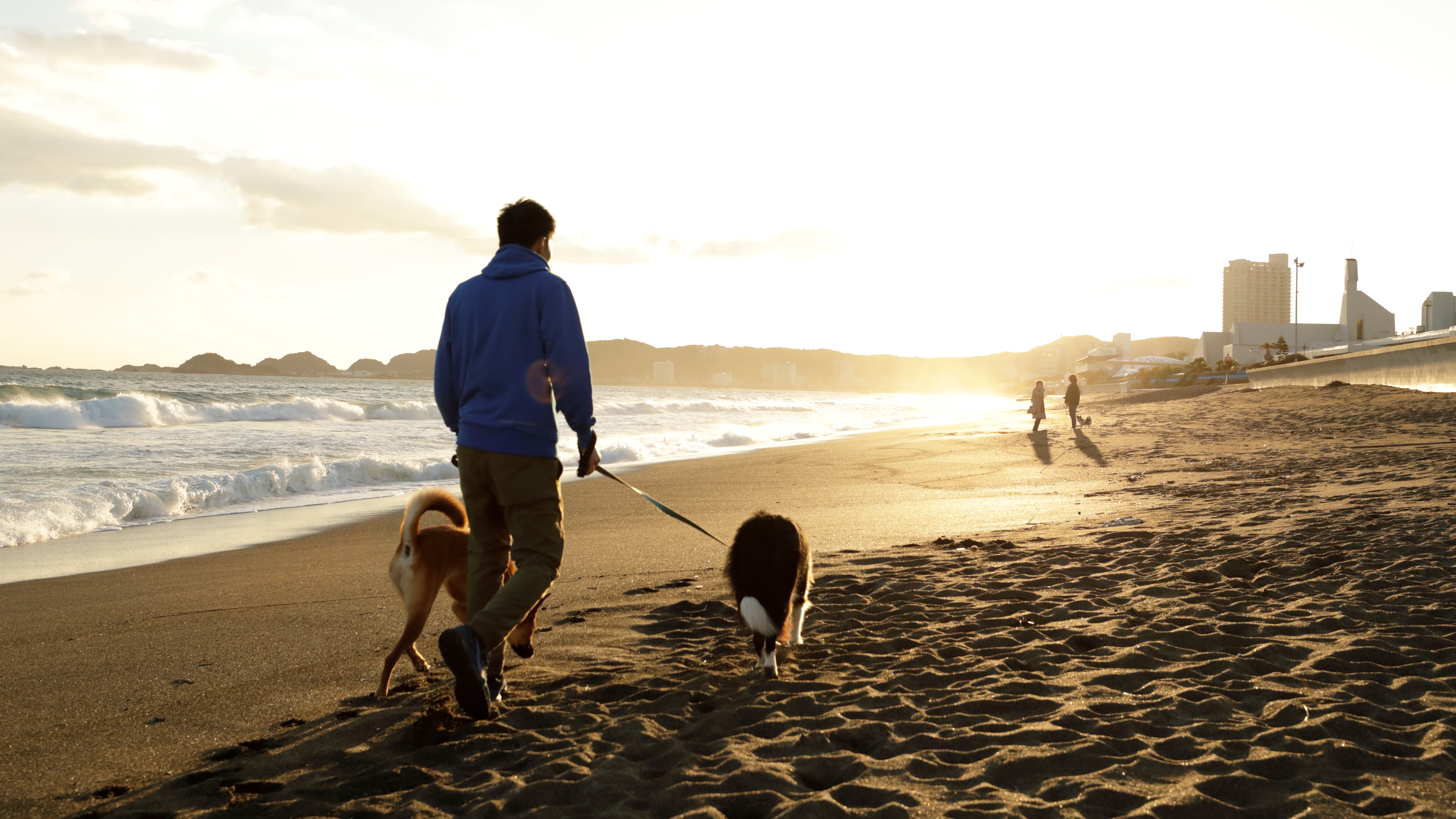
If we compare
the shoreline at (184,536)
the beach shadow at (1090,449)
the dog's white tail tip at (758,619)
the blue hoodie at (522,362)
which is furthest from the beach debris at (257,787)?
the beach shadow at (1090,449)

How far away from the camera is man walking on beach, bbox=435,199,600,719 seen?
2986 mm

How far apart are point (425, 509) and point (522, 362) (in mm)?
790

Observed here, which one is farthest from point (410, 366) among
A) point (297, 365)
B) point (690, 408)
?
point (690, 408)

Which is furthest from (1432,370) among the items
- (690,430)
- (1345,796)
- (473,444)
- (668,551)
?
(473,444)

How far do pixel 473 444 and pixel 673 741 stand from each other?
4.35 feet

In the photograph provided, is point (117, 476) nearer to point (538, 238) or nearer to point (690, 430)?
point (538, 238)

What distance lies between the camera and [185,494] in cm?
930

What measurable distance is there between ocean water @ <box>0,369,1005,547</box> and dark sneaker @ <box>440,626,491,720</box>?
6.67m

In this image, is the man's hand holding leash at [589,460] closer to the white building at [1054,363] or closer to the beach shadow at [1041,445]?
the beach shadow at [1041,445]

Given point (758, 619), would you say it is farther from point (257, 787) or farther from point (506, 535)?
point (257, 787)

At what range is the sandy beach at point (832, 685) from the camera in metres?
2.40

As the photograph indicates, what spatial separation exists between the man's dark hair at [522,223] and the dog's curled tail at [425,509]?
1042mm

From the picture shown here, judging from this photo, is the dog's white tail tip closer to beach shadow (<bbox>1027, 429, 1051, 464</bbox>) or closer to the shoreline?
the shoreline

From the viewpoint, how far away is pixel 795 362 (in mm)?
130875
